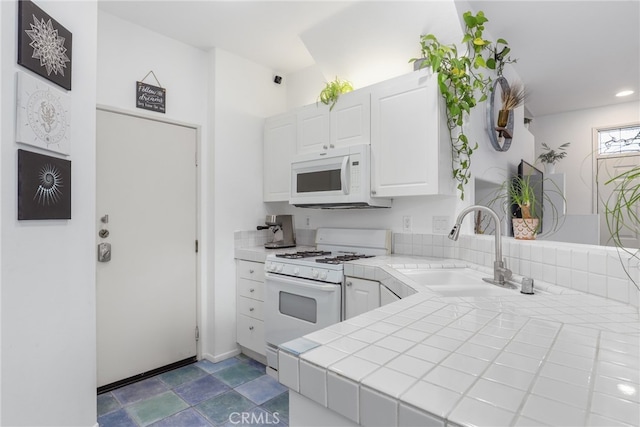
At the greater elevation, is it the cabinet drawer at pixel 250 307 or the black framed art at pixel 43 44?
the black framed art at pixel 43 44

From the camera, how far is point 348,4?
2295 mm

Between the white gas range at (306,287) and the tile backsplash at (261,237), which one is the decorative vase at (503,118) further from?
the tile backsplash at (261,237)

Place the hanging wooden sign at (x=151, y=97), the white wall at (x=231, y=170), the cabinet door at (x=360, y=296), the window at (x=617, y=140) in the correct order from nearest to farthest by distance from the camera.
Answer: the cabinet door at (x=360, y=296)
the hanging wooden sign at (x=151, y=97)
the white wall at (x=231, y=170)
the window at (x=617, y=140)

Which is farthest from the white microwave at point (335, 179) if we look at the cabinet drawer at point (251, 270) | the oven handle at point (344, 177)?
the cabinet drawer at point (251, 270)

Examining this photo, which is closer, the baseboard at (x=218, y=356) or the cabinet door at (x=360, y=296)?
the cabinet door at (x=360, y=296)

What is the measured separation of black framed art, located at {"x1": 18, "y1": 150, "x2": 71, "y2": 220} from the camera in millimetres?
1316

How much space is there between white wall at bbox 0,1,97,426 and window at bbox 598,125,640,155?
225 inches

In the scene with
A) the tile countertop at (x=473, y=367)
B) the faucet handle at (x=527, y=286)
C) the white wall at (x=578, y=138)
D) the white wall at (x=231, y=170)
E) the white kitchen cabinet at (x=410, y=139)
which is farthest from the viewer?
the white wall at (x=578, y=138)

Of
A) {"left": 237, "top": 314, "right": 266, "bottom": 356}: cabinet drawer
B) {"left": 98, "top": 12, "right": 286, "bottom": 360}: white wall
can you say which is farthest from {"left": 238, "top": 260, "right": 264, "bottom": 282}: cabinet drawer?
{"left": 237, "top": 314, "right": 266, "bottom": 356}: cabinet drawer

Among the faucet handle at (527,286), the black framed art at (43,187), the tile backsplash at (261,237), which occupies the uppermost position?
the black framed art at (43,187)

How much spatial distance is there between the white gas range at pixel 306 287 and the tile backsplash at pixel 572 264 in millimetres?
823

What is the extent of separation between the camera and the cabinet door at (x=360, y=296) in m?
1.95

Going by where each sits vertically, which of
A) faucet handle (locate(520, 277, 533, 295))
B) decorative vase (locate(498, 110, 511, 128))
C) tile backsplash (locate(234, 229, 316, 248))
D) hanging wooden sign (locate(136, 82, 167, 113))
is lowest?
faucet handle (locate(520, 277, 533, 295))

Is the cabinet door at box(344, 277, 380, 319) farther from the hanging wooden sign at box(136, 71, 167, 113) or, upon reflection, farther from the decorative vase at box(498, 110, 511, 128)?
the hanging wooden sign at box(136, 71, 167, 113)
